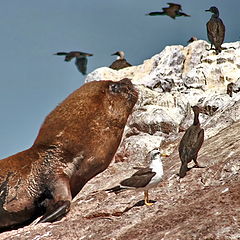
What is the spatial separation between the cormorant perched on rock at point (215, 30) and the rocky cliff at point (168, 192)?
16.6ft

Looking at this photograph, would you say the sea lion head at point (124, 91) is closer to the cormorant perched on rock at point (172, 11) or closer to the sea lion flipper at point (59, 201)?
the sea lion flipper at point (59, 201)

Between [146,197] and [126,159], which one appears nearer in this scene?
[146,197]

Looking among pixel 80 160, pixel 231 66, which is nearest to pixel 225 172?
pixel 80 160

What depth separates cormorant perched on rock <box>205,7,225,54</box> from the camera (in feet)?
71.6

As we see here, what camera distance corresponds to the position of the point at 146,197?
7.25 m

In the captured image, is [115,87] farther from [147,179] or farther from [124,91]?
[147,179]

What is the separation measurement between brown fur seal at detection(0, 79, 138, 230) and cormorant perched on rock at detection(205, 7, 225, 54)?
Answer: 39.5ft

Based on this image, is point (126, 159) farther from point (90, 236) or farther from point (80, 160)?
point (90, 236)

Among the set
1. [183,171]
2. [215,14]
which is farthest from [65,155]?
[215,14]

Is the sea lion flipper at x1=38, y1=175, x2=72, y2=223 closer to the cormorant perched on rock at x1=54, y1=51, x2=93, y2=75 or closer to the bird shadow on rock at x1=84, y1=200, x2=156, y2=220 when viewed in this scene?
the bird shadow on rock at x1=84, y1=200, x2=156, y2=220

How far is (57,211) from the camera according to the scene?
8039 mm

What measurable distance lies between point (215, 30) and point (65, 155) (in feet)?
47.2

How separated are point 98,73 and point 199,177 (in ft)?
56.9

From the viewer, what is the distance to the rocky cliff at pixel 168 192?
5.92m
